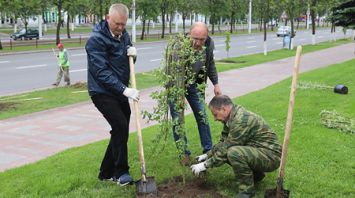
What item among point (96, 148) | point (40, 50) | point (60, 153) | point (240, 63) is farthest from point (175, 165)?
point (40, 50)

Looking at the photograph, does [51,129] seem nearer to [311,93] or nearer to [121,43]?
[121,43]

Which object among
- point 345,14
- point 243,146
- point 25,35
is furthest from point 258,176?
point 25,35

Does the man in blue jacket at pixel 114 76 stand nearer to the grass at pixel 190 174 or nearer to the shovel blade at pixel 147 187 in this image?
the shovel blade at pixel 147 187

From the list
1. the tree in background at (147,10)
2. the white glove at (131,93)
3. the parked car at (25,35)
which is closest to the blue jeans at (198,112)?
the white glove at (131,93)

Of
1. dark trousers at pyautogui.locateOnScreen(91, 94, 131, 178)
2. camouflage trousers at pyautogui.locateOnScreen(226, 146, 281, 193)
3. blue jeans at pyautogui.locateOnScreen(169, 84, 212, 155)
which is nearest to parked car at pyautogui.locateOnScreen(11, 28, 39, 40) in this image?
blue jeans at pyautogui.locateOnScreen(169, 84, 212, 155)

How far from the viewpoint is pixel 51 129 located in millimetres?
8984

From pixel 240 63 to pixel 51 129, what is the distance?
14917mm

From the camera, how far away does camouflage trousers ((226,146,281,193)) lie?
438cm

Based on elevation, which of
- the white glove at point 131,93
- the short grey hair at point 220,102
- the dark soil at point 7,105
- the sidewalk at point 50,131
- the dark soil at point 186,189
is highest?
the white glove at point 131,93

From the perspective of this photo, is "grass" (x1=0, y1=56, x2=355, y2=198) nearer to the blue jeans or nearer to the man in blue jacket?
the blue jeans

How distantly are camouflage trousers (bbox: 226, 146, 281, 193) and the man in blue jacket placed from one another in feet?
3.69

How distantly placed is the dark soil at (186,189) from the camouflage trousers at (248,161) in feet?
1.08

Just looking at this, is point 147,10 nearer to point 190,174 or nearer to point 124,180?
point 190,174

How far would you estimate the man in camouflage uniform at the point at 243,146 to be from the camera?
439 cm
